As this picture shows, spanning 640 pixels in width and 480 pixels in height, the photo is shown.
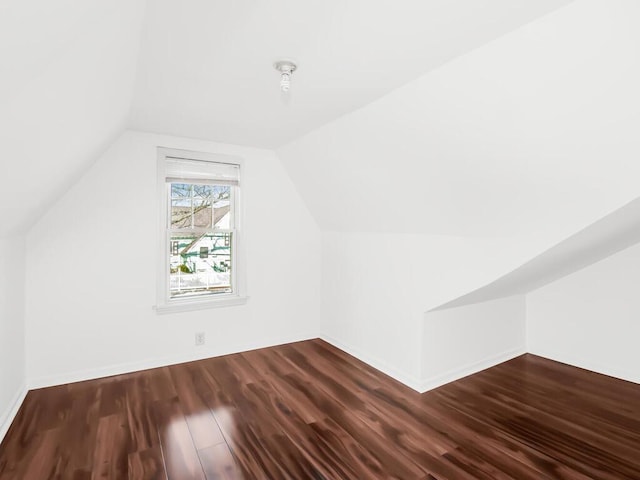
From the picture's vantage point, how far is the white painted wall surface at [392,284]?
9.24 ft

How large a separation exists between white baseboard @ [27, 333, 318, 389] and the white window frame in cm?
47

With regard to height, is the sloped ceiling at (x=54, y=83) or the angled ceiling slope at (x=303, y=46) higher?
the angled ceiling slope at (x=303, y=46)

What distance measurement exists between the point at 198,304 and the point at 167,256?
0.57 meters

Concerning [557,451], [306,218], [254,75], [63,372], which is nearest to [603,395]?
[557,451]

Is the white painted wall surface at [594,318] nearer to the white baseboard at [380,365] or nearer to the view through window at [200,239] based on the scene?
the white baseboard at [380,365]

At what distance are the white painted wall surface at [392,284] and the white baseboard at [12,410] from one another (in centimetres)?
282

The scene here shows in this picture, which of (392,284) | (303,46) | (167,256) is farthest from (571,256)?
(167,256)

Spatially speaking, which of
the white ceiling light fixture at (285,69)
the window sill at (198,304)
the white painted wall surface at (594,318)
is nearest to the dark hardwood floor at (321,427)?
the white painted wall surface at (594,318)

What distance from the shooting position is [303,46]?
1.78 meters

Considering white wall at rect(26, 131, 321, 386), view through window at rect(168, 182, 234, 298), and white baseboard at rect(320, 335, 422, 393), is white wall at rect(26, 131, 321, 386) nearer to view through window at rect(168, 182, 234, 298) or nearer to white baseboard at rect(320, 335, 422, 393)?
view through window at rect(168, 182, 234, 298)

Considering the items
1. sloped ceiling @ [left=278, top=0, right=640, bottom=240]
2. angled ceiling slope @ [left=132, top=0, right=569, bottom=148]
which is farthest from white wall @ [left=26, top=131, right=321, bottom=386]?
sloped ceiling @ [left=278, top=0, right=640, bottom=240]

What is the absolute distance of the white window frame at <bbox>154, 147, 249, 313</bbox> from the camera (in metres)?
3.41

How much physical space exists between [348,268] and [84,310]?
8.35ft

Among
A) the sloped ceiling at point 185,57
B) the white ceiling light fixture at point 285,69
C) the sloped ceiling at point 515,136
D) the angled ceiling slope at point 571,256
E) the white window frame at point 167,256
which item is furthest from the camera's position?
the white window frame at point 167,256
